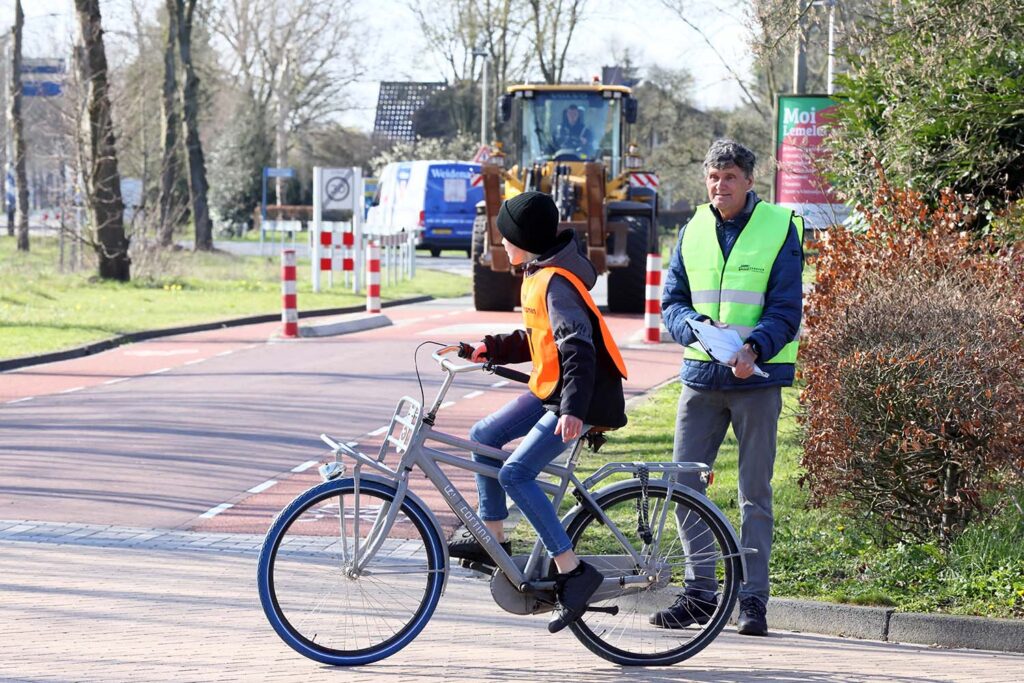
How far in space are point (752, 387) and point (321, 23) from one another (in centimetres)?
5558

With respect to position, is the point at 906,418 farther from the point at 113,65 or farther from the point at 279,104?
the point at 279,104

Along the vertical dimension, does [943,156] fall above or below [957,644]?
above

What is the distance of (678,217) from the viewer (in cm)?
5819

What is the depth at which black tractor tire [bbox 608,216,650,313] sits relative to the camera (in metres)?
23.5

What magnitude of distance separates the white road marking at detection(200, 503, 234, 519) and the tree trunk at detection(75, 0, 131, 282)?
19.9m

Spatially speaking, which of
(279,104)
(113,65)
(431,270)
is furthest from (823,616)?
(279,104)

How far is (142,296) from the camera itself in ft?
86.4

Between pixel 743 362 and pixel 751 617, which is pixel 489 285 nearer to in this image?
pixel 751 617

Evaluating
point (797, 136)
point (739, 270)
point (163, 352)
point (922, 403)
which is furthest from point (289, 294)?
point (739, 270)

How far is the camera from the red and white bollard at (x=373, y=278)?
2341 centimetres

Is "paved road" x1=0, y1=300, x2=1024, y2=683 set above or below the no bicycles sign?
below

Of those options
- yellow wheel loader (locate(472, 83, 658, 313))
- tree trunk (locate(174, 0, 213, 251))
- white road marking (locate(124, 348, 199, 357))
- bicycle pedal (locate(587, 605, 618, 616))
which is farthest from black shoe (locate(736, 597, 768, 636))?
tree trunk (locate(174, 0, 213, 251))

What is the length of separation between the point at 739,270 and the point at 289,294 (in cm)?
1419

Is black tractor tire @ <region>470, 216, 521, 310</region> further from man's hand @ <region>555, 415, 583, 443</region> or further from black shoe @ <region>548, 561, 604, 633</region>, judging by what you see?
man's hand @ <region>555, 415, 583, 443</region>
